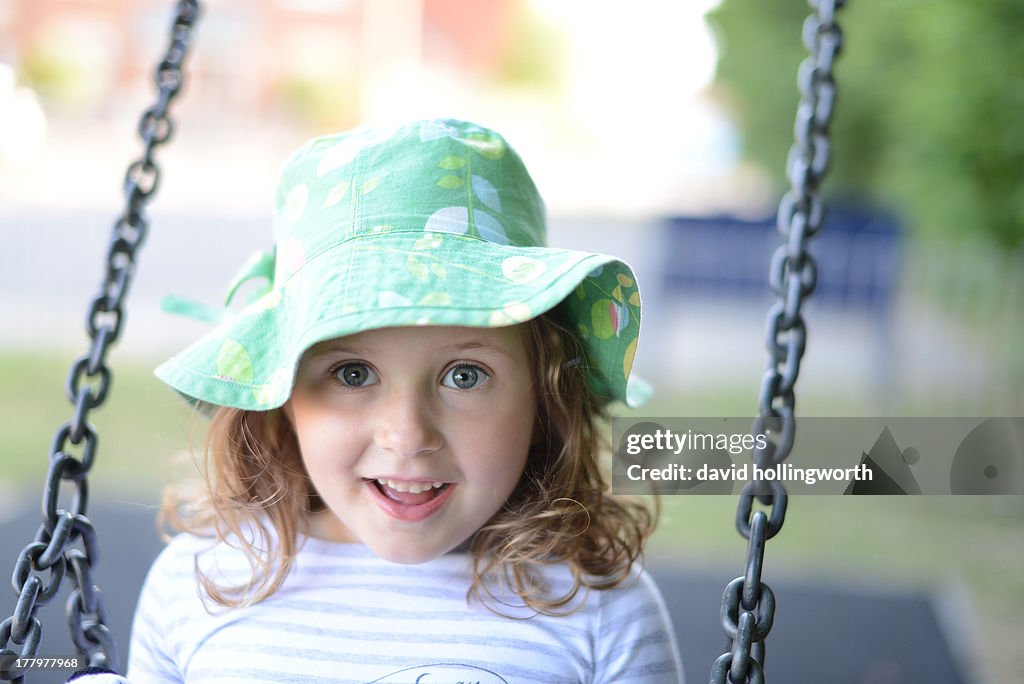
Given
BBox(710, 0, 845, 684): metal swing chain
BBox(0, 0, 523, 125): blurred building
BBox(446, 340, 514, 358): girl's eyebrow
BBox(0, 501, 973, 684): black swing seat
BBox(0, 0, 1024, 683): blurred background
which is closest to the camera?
BBox(710, 0, 845, 684): metal swing chain

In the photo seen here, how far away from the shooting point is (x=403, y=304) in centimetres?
89

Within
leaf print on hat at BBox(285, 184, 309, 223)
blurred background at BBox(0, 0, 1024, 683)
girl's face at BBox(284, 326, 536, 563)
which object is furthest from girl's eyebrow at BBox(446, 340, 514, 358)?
blurred background at BBox(0, 0, 1024, 683)

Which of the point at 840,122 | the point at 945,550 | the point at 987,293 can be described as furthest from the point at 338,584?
the point at 840,122

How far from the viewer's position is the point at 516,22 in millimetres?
17297

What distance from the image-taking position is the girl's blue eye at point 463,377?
0.95 metres

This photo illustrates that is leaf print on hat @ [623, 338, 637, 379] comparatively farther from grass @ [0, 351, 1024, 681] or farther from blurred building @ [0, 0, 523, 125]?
blurred building @ [0, 0, 523, 125]

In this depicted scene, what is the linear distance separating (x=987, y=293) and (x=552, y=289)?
168 inches

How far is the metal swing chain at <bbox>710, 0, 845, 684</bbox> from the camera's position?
84 centimetres

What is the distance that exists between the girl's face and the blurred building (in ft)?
45.0

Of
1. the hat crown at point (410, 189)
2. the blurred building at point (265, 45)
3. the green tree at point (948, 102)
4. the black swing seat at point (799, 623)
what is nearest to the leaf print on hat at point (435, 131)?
the hat crown at point (410, 189)

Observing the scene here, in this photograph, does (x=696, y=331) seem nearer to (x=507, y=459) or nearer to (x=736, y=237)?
(x=736, y=237)

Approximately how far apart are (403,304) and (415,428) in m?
0.11

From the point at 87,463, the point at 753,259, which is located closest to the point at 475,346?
the point at 87,463

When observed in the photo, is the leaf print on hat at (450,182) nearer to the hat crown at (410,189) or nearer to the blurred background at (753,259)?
the hat crown at (410,189)
